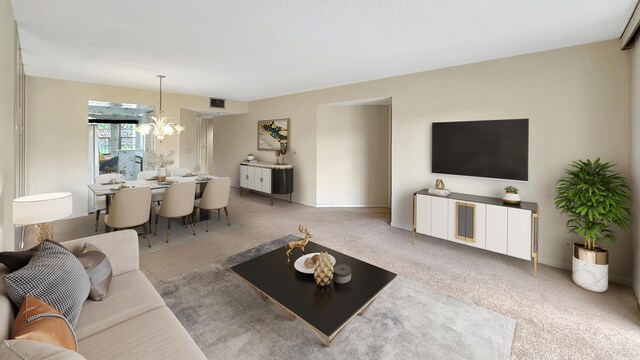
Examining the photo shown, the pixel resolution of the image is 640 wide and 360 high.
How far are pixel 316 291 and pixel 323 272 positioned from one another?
0.14 meters

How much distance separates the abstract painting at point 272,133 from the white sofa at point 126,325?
4921 millimetres

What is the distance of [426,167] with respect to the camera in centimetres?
421

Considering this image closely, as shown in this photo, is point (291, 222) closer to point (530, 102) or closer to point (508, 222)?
point (508, 222)

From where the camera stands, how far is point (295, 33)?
2785mm

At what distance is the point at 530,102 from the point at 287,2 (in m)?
3.01

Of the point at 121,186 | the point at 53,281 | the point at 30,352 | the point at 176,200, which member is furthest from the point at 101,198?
the point at 30,352

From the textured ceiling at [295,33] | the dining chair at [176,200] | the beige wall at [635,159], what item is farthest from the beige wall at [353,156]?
the beige wall at [635,159]

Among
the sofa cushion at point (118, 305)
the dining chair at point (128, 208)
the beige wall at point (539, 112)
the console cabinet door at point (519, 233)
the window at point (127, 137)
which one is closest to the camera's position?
the sofa cushion at point (118, 305)

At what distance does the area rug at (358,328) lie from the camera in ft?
5.97

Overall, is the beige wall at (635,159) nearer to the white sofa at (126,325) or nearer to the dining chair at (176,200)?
the white sofa at (126,325)

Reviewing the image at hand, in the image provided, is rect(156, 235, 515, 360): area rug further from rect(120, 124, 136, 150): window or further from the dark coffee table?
rect(120, 124, 136, 150): window

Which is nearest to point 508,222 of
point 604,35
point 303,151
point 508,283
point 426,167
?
point 508,283

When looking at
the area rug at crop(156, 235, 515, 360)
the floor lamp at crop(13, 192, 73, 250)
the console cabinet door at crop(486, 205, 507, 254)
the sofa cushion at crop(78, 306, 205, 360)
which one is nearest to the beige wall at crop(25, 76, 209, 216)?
the floor lamp at crop(13, 192, 73, 250)

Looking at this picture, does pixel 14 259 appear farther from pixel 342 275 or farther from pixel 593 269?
pixel 593 269
